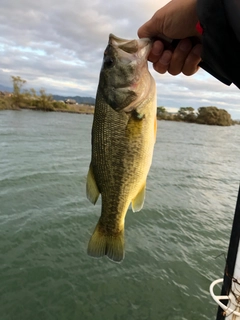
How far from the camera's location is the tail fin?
2.51 meters

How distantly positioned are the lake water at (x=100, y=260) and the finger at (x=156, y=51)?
16.0 feet

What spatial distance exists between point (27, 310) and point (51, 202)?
4.87 meters

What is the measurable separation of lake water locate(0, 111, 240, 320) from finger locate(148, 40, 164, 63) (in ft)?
16.0

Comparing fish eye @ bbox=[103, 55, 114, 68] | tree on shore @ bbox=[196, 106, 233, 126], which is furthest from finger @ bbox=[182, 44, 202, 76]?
tree on shore @ bbox=[196, 106, 233, 126]

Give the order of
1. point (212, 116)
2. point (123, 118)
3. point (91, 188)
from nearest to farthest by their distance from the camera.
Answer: point (123, 118), point (91, 188), point (212, 116)

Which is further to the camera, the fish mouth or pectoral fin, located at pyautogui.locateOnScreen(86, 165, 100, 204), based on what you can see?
pectoral fin, located at pyautogui.locateOnScreen(86, 165, 100, 204)

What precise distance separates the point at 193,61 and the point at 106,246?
1795 millimetres

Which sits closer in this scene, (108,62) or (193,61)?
(108,62)

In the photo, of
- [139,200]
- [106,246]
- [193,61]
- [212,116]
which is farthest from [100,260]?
[212,116]

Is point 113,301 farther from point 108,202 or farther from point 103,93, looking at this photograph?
point 103,93

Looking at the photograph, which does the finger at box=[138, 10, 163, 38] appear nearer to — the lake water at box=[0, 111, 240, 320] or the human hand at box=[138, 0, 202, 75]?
the human hand at box=[138, 0, 202, 75]

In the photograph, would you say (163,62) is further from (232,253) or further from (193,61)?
(232,253)

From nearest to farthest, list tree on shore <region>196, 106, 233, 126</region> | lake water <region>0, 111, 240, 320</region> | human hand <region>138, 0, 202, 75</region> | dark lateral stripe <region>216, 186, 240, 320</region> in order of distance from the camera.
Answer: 1. human hand <region>138, 0, 202, 75</region>
2. dark lateral stripe <region>216, 186, 240, 320</region>
3. lake water <region>0, 111, 240, 320</region>
4. tree on shore <region>196, 106, 233, 126</region>

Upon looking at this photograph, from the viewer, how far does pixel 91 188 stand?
2465 mm
